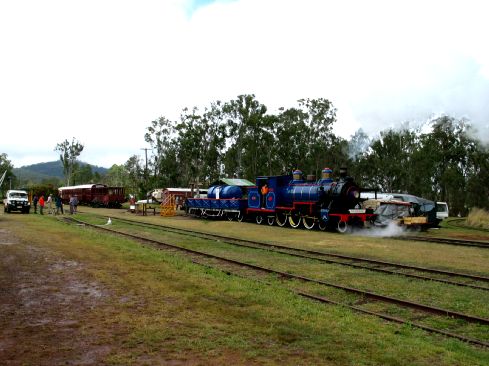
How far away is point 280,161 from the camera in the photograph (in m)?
63.6

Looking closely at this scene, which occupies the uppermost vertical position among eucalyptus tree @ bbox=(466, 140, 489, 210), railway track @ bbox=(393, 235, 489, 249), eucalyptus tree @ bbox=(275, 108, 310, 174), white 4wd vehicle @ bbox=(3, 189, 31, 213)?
eucalyptus tree @ bbox=(275, 108, 310, 174)

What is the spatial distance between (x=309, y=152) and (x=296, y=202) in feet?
111

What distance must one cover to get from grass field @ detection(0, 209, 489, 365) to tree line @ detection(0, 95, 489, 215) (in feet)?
146

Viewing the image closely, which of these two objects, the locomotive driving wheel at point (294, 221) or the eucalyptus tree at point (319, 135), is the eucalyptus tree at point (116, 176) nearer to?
the eucalyptus tree at point (319, 135)

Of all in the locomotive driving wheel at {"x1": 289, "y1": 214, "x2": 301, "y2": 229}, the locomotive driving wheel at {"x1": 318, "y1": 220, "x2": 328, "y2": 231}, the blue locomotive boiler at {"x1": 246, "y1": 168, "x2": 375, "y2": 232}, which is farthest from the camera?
the locomotive driving wheel at {"x1": 289, "y1": 214, "x2": 301, "y2": 229}

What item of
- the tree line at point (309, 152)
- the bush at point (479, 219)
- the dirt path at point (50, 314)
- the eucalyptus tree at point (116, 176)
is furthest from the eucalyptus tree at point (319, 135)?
the eucalyptus tree at point (116, 176)

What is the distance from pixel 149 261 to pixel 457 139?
5305cm

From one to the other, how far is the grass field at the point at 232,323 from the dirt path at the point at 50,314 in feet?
0.24

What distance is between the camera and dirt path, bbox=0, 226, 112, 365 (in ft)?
18.6

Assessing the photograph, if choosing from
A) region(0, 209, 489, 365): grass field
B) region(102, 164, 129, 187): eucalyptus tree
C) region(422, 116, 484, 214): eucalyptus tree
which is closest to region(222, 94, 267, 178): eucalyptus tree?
region(422, 116, 484, 214): eucalyptus tree

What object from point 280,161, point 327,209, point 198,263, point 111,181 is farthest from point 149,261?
point 111,181

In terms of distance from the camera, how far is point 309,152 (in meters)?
59.4

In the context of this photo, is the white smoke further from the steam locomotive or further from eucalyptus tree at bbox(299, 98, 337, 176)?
eucalyptus tree at bbox(299, 98, 337, 176)

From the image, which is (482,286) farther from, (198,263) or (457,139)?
(457,139)
